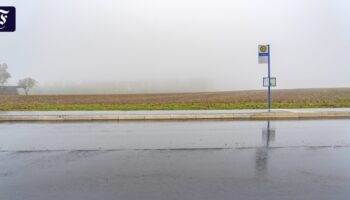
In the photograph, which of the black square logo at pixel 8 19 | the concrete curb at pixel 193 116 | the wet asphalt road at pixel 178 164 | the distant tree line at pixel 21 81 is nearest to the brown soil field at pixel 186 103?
the concrete curb at pixel 193 116

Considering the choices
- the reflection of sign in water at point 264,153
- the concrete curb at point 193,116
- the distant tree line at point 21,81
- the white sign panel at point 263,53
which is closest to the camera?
the reflection of sign in water at point 264,153

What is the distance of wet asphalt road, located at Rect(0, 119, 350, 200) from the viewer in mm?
4906

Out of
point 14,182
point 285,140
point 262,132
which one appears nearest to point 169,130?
point 262,132

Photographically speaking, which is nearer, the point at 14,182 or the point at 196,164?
the point at 14,182

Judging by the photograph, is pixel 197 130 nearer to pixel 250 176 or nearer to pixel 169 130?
pixel 169 130

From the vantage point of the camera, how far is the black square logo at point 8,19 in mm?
11719

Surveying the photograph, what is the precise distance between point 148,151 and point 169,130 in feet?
11.1

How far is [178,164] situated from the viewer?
6496 mm

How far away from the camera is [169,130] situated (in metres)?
11.2

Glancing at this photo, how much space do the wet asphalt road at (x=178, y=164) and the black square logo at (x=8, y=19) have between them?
3995 millimetres

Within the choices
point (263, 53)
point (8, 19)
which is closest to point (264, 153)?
point (8, 19)

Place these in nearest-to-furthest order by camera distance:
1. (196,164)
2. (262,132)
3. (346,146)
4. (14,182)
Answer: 1. (14,182)
2. (196,164)
3. (346,146)
4. (262,132)

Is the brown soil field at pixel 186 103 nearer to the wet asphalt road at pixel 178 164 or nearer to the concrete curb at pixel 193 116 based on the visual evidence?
the concrete curb at pixel 193 116

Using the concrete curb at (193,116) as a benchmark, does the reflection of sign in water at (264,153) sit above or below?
below
